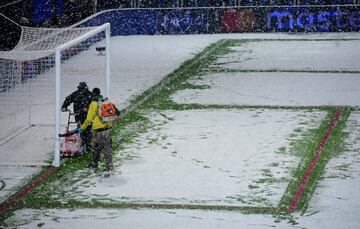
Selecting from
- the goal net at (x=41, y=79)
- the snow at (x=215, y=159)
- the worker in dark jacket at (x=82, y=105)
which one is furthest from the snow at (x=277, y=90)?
the worker in dark jacket at (x=82, y=105)

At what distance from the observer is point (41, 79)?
29.4 meters

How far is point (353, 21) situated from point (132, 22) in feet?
33.1

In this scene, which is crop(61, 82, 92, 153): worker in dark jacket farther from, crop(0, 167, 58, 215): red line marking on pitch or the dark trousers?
the dark trousers

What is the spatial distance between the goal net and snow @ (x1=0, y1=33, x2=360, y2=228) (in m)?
0.65

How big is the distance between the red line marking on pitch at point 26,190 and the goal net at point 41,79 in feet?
1.63

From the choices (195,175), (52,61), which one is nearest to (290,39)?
(52,61)

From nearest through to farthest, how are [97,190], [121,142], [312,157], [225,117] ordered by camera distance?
[97,190] → [312,157] → [121,142] → [225,117]

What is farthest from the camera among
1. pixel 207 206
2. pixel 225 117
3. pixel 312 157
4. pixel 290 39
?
pixel 290 39

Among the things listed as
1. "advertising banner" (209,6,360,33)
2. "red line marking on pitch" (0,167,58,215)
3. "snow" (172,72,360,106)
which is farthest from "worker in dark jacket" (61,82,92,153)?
"advertising banner" (209,6,360,33)

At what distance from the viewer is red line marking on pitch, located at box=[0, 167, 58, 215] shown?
17062 millimetres

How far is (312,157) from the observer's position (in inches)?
809

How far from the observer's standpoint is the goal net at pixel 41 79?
71.5 ft

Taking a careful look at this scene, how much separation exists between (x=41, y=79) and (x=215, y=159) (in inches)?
416

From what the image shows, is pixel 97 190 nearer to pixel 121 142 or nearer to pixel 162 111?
pixel 121 142
